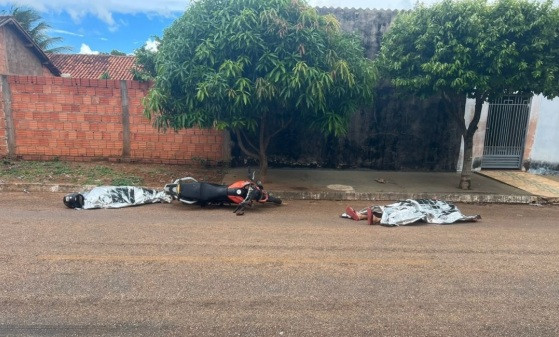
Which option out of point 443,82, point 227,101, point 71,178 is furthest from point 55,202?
point 443,82

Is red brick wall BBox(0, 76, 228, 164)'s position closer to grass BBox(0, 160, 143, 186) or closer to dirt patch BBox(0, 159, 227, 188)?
dirt patch BBox(0, 159, 227, 188)

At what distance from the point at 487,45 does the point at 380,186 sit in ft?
11.0

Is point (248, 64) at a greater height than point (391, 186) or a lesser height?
greater

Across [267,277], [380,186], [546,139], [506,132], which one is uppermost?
[506,132]

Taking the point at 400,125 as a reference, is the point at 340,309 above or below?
below

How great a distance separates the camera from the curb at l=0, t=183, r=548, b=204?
7.81 metres

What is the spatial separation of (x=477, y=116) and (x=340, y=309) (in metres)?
6.54

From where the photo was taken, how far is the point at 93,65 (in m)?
25.0

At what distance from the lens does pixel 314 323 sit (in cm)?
301

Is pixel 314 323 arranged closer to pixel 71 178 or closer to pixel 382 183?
pixel 382 183

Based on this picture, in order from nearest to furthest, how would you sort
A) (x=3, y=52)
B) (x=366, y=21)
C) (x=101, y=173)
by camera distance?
(x=101, y=173) → (x=366, y=21) → (x=3, y=52)

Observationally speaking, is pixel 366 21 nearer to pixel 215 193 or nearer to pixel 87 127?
pixel 215 193

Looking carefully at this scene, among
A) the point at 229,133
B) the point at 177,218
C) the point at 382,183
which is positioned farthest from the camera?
the point at 229,133

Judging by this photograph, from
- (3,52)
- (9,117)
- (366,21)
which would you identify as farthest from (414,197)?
(3,52)
